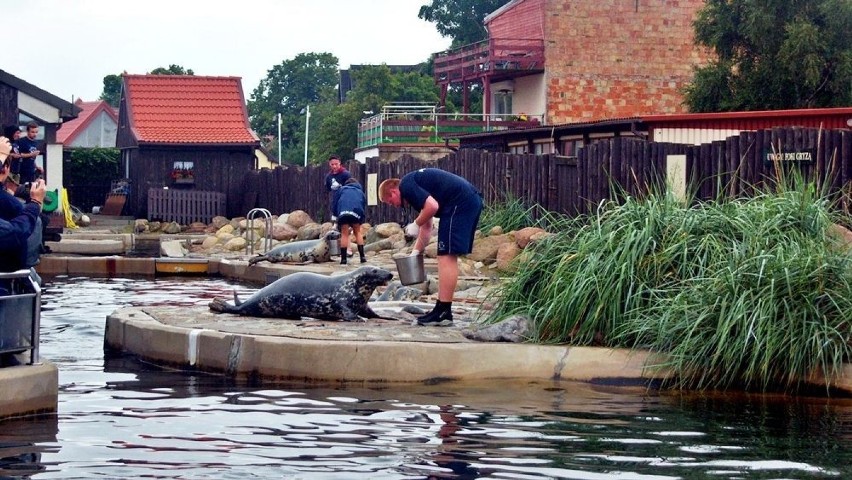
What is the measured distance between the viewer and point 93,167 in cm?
4888

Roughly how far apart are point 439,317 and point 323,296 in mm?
1225

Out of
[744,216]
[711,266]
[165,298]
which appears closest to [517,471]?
[711,266]

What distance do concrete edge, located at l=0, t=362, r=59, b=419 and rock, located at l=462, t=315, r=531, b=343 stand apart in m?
3.75

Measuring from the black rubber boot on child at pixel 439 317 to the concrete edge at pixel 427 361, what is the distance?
140cm

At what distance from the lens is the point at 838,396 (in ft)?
→ 33.0

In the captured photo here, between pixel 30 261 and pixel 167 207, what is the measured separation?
98.2 feet

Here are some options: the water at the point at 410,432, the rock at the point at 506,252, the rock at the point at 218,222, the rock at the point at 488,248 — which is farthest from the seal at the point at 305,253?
the rock at the point at 218,222

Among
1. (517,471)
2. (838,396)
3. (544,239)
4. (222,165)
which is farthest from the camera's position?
(222,165)

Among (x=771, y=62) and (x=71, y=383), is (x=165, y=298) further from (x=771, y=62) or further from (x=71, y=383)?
(x=771, y=62)

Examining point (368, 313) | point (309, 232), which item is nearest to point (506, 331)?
point (368, 313)

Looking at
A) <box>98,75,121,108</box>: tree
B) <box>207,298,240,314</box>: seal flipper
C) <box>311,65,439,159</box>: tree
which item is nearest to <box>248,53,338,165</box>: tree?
<box>98,75,121,108</box>: tree

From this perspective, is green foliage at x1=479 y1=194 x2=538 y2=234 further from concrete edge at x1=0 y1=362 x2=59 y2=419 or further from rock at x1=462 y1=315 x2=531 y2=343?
concrete edge at x1=0 y1=362 x2=59 y2=419

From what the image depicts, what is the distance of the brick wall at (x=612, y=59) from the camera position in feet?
159

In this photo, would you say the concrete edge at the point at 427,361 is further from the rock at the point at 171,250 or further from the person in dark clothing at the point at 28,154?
the rock at the point at 171,250
